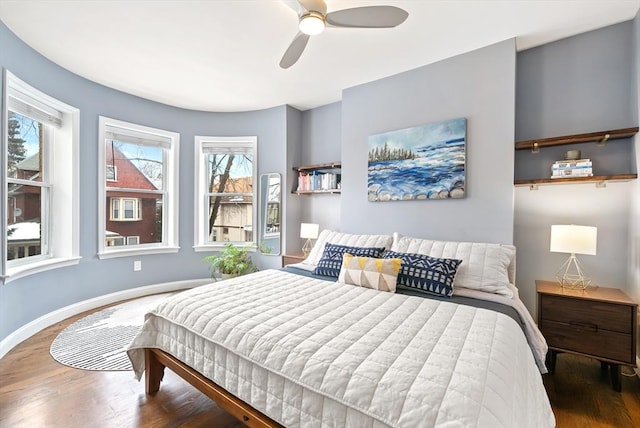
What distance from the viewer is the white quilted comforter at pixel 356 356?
92 cm

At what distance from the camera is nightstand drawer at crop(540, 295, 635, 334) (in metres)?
1.90

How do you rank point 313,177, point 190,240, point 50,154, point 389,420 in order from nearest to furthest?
point 389,420
point 50,154
point 313,177
point 190,240

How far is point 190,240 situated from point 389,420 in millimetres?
4070

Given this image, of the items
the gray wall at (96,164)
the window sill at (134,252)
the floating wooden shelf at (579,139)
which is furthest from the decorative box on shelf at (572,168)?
the window sill at (134,252)

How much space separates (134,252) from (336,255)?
114 inches

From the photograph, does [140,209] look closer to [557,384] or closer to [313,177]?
[313,177]

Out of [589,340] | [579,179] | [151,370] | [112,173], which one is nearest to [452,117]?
[579,179]

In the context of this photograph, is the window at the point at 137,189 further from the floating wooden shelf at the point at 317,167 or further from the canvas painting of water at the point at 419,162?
the canvas painting of water at the point at 419,162

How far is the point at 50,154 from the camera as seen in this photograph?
313 centimetres

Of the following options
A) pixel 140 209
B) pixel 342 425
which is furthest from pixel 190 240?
pixel 342 425

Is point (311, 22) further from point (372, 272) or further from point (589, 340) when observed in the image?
point (589, 340)

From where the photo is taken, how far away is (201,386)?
1532 mm

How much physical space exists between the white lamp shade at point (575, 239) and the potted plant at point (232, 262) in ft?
11.1

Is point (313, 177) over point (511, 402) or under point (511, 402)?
over
